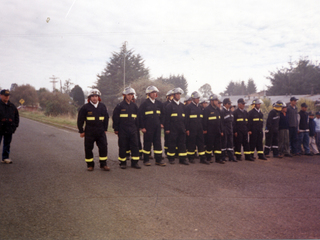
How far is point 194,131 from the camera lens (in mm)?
8648

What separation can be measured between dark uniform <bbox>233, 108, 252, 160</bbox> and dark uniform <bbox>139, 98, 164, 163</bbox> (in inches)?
113

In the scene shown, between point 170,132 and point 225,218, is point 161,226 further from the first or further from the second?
point 170,132

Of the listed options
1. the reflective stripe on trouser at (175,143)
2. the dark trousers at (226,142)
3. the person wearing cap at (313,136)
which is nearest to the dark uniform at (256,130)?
the dark trousers at (226,142)

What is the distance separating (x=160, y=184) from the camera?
586 cm

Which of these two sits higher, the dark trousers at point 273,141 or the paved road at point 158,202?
the dark trousers at point 273,141

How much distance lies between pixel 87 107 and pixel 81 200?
3.12 meters

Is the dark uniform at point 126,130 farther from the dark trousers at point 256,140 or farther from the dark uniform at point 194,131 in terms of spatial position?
the dark trousers at point 256,140

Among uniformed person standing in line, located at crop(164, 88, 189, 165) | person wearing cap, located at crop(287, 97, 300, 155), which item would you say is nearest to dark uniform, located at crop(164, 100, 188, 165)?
uniformed person standing in line, located at crop(164, 88, 189, 165)

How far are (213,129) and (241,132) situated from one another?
1146mm

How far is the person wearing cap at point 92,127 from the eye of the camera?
23.7 feet

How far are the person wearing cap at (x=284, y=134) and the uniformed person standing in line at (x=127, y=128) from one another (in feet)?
19.2

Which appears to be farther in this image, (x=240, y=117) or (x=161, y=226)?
(x=240, y=117)

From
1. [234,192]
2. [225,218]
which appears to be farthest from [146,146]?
[225,218]

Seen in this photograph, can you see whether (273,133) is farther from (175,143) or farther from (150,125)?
(150,125)
